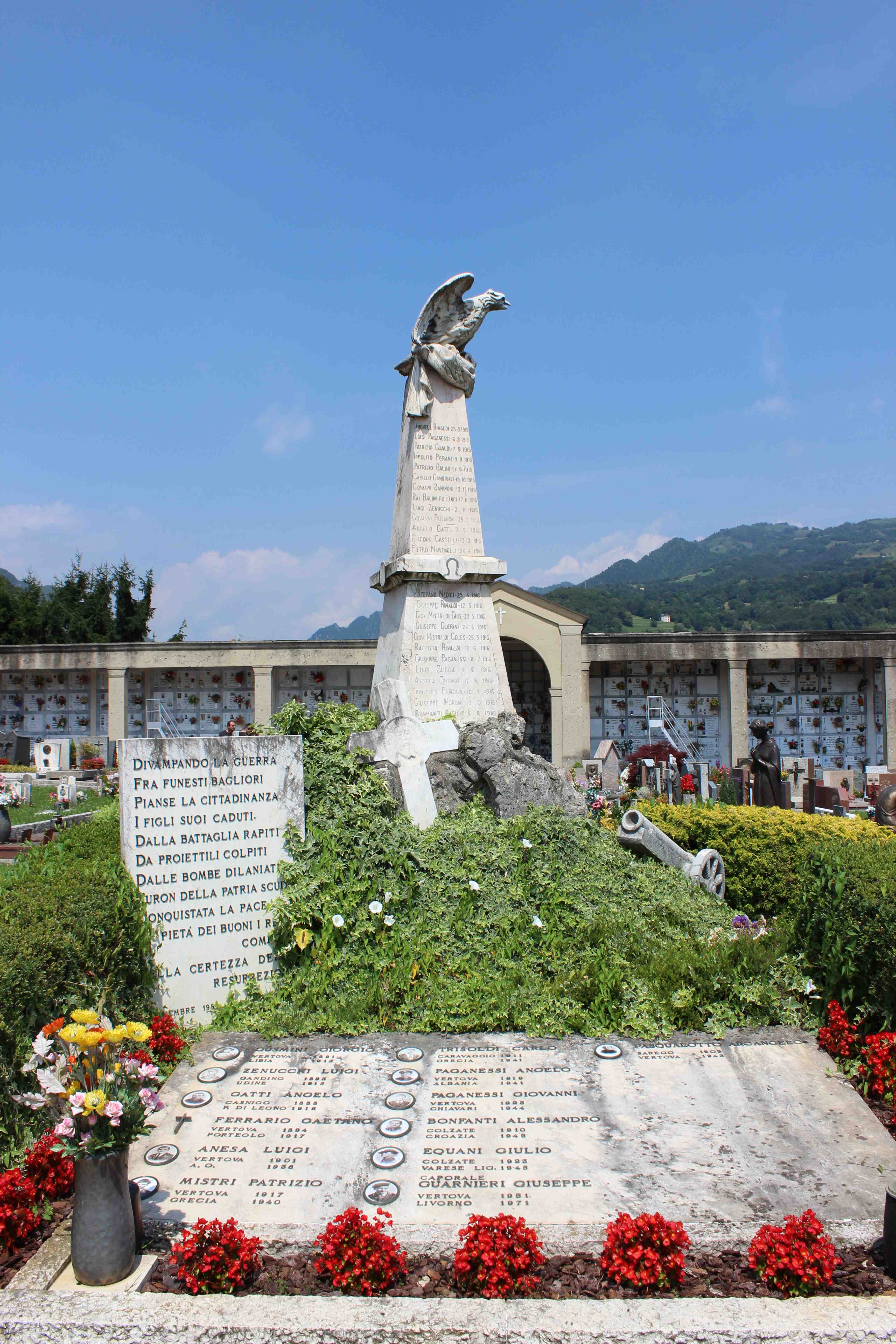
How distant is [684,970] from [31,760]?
23948mm

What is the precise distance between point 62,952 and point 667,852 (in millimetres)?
A: 5729

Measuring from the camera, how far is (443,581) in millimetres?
9477

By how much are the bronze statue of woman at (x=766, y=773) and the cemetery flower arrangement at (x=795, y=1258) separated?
8.76 metres

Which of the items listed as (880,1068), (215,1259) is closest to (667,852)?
(880,1068)

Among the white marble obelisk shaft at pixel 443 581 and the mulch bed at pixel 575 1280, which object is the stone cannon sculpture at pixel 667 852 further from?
the mulch bed at pixel 575 1280

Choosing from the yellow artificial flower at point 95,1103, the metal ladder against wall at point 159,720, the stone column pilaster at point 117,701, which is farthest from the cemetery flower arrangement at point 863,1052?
the stone column pilaster at point 117,701

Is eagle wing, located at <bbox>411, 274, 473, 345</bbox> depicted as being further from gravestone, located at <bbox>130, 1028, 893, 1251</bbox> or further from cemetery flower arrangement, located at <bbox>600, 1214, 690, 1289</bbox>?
cemetery flower arrangement, located at <bbox>600, 1214, 690, 1289</bbox>

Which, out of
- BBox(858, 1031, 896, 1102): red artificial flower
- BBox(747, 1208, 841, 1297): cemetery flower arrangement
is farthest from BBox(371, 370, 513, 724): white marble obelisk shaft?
BBox(747, 1208, 841, 1297): cemetery flower arrangement

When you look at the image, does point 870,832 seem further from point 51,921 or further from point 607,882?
point 51,921

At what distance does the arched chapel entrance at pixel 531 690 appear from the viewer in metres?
25.1

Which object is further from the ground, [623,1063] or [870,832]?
[870,832]

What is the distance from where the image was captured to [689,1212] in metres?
3.58

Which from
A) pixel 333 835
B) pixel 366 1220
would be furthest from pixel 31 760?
pixel 366 1220

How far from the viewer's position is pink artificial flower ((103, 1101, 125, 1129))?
313cm
